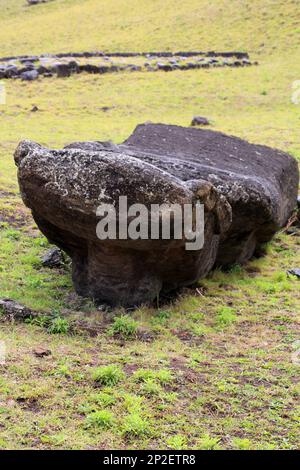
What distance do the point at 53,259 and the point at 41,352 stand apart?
3752 millimetres

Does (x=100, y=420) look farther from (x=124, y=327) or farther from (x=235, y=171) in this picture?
(x=235, y=171)

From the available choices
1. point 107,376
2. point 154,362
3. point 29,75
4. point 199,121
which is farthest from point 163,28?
point 107,376

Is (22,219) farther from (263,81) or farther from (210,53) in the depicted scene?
(210,53)

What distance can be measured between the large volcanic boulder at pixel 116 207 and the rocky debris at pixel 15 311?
116cm

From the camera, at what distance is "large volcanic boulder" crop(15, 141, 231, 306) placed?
8.15m

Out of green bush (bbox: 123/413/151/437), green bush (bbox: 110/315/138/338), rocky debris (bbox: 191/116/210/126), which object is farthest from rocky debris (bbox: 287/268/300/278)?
rocky debris (bbox: 191/116/210/126)

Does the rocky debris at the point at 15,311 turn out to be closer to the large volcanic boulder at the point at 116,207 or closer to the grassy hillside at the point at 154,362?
the grassy hillside at the point at 154,362

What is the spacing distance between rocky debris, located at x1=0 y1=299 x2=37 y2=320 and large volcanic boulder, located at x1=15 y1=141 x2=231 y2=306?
1.16 meters

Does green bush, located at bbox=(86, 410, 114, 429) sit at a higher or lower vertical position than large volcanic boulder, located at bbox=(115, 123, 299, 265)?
lower

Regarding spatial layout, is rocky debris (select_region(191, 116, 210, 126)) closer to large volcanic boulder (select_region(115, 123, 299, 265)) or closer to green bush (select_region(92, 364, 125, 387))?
large volcanic boulder (select_region(115, 123, 299, 265))

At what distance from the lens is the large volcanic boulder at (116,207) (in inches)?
321

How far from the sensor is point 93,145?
10.4 metres

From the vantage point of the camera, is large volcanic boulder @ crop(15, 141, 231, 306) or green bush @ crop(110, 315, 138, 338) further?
green bush @ crop(110, 315, 138, 338)
